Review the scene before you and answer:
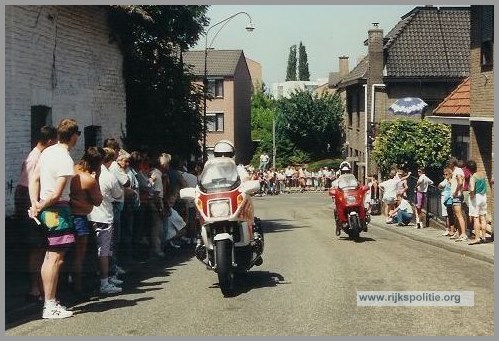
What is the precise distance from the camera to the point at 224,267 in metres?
9.01

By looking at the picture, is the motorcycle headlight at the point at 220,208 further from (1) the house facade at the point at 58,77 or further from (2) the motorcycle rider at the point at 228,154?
(1) the house facade at the point at 58,77

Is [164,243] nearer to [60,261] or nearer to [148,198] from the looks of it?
[148,198]

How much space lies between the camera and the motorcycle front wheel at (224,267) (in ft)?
29.4

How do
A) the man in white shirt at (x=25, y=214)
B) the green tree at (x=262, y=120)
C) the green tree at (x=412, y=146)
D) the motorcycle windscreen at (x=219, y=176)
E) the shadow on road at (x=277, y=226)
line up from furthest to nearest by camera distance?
the green tree at (x=262, y=120)
the green tree at (x=412, y=146)
the shadow on road at (x=277, y=226)
the motorcycle windscreen at (x=219, y=176)
the man in white shirt at (x=25, y=214)

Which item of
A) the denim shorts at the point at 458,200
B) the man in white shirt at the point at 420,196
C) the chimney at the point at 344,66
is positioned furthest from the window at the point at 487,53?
the chimney at the point at 344,66

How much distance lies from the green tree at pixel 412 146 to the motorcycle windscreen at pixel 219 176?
68.7 ft

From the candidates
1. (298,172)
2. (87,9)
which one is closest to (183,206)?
(87,9)

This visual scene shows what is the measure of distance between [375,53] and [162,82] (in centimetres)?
2128

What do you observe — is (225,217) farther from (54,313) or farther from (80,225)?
(54,313)

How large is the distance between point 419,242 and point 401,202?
5376mm

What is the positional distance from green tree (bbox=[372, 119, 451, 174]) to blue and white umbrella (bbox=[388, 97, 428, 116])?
452 cm

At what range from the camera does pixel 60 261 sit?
7918mm

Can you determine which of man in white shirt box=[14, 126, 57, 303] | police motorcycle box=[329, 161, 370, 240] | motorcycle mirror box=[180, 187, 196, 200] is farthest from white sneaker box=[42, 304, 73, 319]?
police motorcycle box=[329, 161, 370, 240]

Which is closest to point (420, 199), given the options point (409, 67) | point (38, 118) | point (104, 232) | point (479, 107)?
point (479, 107)
